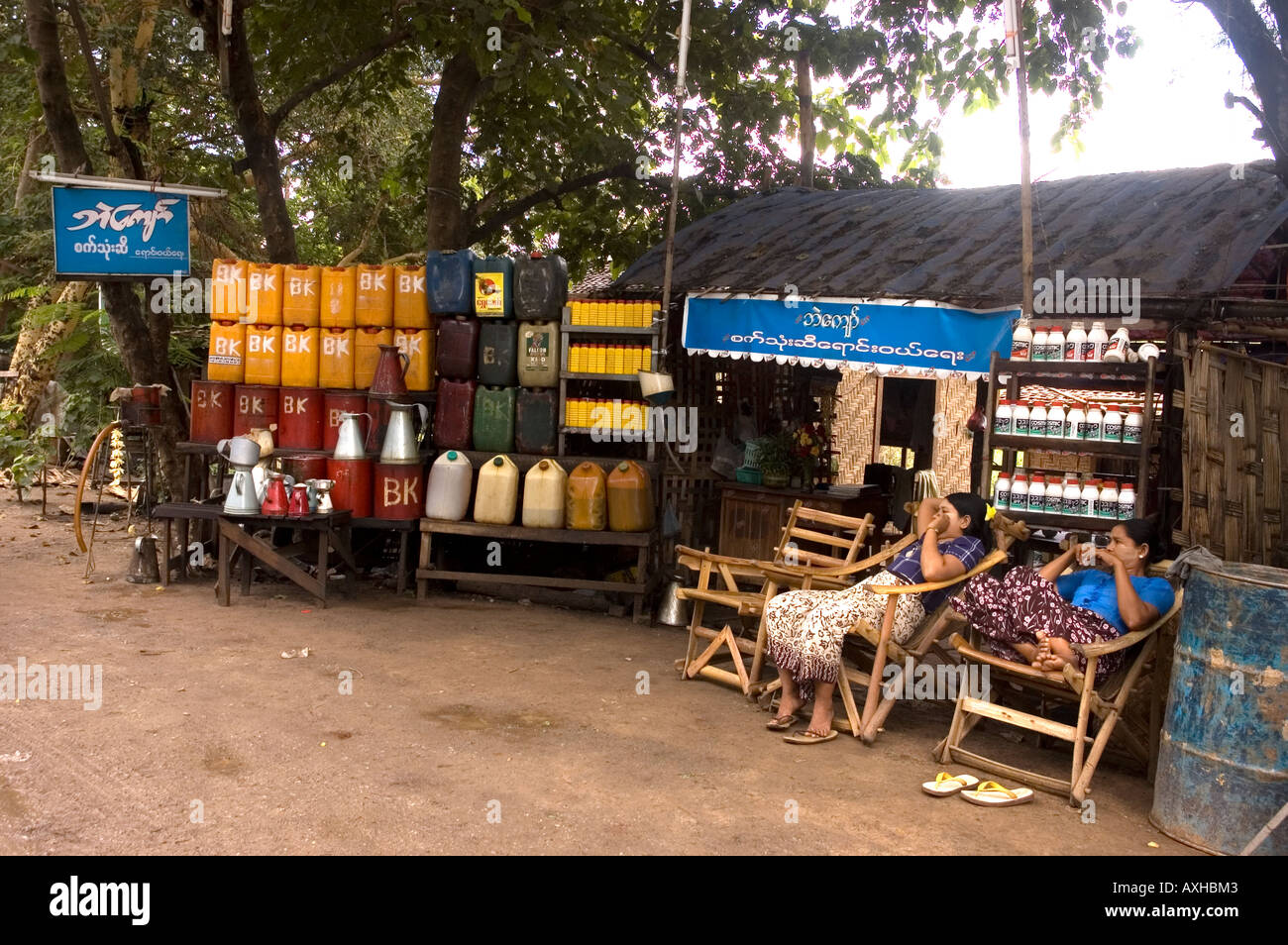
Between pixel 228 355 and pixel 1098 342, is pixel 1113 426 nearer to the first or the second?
pixel 1098 342

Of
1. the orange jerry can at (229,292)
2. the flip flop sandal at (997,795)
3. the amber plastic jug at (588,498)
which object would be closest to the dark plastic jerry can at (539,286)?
the amber plastic jug at (588,498)

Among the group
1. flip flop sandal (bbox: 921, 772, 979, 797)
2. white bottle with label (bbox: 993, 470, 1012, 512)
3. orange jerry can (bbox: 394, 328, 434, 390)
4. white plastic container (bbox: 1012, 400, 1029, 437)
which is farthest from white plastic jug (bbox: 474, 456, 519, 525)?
flip flop sandal (bbox: 921, 772, 979, 797)

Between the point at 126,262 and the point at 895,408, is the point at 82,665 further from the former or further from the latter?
the point at 895,408

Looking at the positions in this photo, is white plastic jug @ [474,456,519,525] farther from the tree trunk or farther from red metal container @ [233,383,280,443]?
the tree trunk

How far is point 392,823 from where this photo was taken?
450 cm

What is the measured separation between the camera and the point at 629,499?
880 centimetres

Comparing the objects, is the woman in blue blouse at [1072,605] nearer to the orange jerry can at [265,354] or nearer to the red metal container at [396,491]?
the red metal container at [396,491]

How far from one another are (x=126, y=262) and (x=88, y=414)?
22.2 feet

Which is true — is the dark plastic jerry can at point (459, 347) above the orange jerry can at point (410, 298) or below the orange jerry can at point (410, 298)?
below

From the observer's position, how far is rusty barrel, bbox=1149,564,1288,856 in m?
4.34

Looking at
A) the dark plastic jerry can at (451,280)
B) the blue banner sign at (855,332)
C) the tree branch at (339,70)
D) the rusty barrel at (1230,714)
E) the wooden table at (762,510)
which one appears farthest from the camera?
the tree branch at (339,70)

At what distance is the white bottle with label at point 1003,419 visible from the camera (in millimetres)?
6621

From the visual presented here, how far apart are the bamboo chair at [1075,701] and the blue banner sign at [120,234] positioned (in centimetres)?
753
